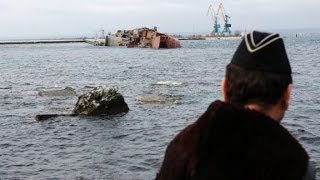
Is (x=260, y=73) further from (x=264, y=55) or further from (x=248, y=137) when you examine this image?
(x=248, y=137)

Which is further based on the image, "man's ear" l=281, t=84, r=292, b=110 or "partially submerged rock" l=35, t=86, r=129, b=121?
"partially submerged rock" l=35, t=86, r=129, b=121

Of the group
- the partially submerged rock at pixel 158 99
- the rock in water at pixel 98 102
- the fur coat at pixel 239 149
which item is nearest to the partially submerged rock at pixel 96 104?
the rock in water at pixel 98 102

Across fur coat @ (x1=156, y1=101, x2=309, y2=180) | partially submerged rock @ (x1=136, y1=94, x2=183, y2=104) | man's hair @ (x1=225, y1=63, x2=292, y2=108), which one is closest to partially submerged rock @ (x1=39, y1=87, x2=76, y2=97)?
partially submerged rock @ (x1=136, y1=94, x2=183, y2=104)

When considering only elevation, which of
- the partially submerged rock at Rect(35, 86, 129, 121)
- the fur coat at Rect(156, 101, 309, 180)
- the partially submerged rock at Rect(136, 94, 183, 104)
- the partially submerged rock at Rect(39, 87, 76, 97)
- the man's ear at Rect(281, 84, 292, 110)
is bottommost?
the partially submerged rock at Rect(39, 87, 76, 97)

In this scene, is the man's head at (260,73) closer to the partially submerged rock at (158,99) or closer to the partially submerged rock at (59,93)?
the partially submerged rock at (158,99)

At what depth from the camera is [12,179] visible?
1517cm

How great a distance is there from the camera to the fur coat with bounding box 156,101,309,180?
2.37 metres

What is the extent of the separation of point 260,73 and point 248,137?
0.34 meters

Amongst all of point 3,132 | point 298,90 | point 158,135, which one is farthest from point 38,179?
point 298,90

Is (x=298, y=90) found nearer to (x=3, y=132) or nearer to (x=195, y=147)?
(x=3, y=132)

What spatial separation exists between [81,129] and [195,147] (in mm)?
20635

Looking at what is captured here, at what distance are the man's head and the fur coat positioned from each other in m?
0.15

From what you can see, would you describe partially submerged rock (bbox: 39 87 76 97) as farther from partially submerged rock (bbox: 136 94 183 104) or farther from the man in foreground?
the man in foreground

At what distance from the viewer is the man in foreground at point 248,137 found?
7.79 feet
